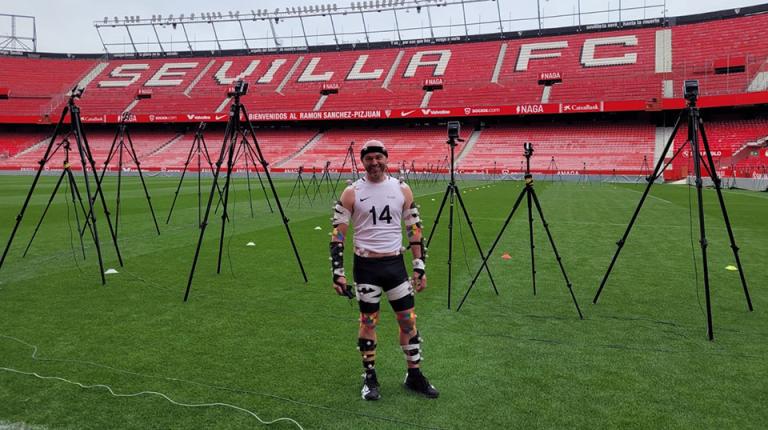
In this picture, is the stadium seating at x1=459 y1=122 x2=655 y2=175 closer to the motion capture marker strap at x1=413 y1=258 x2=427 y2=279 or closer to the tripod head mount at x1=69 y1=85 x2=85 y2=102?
the tripod head mount at x1=69 y1=85 x2=85 y2=102

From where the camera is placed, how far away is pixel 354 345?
4918 mm

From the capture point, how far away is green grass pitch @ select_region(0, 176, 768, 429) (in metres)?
3.57

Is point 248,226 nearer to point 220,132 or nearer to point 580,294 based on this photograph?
point 580,294

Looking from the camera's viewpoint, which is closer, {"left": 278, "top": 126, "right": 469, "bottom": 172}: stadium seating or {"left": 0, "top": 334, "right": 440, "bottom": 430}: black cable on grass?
{"left": 0, "top": 334, "right": 440, "bottom": 430}: black cable on grass

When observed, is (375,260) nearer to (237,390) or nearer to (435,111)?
(237,390)

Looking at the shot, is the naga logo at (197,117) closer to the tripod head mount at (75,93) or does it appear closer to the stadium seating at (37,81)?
the stadium seating at (37,81)

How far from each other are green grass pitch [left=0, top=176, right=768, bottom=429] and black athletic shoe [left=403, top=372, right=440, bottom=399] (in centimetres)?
7

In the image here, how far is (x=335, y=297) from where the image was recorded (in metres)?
6.59

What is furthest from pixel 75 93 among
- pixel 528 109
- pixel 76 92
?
pixel 528 109

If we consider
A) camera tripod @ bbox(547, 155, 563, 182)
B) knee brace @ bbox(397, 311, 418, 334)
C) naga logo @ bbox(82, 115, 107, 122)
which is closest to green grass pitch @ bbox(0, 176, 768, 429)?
knee brace @ bbox(397, 311, 418, 334)

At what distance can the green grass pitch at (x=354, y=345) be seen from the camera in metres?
3.57

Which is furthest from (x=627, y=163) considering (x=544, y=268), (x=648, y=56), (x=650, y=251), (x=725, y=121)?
(x=544, y=268)

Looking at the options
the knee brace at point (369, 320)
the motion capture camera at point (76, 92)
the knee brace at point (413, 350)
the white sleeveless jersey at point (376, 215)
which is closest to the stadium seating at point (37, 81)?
the motion capture camera at point (76, 92)

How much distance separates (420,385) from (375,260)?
101 centimetres
